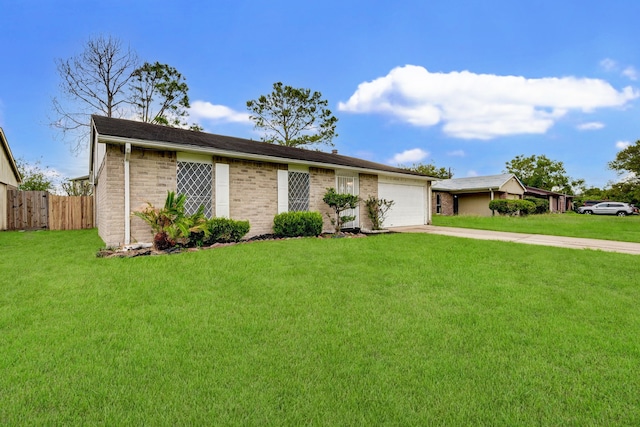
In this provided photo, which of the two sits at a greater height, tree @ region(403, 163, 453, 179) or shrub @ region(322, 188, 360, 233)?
tree @ region(403, 163, 453, 179)

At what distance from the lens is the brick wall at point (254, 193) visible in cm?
951

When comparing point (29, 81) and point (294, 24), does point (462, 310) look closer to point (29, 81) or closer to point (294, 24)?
point (294, 24)

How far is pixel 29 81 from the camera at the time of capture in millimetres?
14789

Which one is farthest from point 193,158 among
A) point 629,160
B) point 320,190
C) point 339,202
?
point 629,160

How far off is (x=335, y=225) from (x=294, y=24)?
27.8 ft

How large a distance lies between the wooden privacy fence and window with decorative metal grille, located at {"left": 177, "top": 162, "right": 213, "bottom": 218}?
9423mm

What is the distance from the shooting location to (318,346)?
9.16 feet

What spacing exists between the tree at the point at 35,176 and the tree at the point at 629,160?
45.8 meters

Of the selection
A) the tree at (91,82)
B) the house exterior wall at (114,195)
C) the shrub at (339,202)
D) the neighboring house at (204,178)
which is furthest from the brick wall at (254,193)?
the tree at (91,82)

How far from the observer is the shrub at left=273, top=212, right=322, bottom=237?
386 inches

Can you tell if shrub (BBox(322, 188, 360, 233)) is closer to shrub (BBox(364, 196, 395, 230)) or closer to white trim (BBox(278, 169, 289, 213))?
white trim (BBox(278, 169, 289, 213))

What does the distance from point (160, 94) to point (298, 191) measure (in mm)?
17267

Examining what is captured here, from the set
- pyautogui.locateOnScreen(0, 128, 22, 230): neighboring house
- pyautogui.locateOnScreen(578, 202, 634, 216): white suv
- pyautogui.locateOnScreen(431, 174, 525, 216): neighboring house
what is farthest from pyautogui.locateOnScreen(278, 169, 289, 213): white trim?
pyautogui.locateOnScreen(578, 202, 634, 216): white suv

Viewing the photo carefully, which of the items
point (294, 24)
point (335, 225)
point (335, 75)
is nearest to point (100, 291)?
point (335, 225)
